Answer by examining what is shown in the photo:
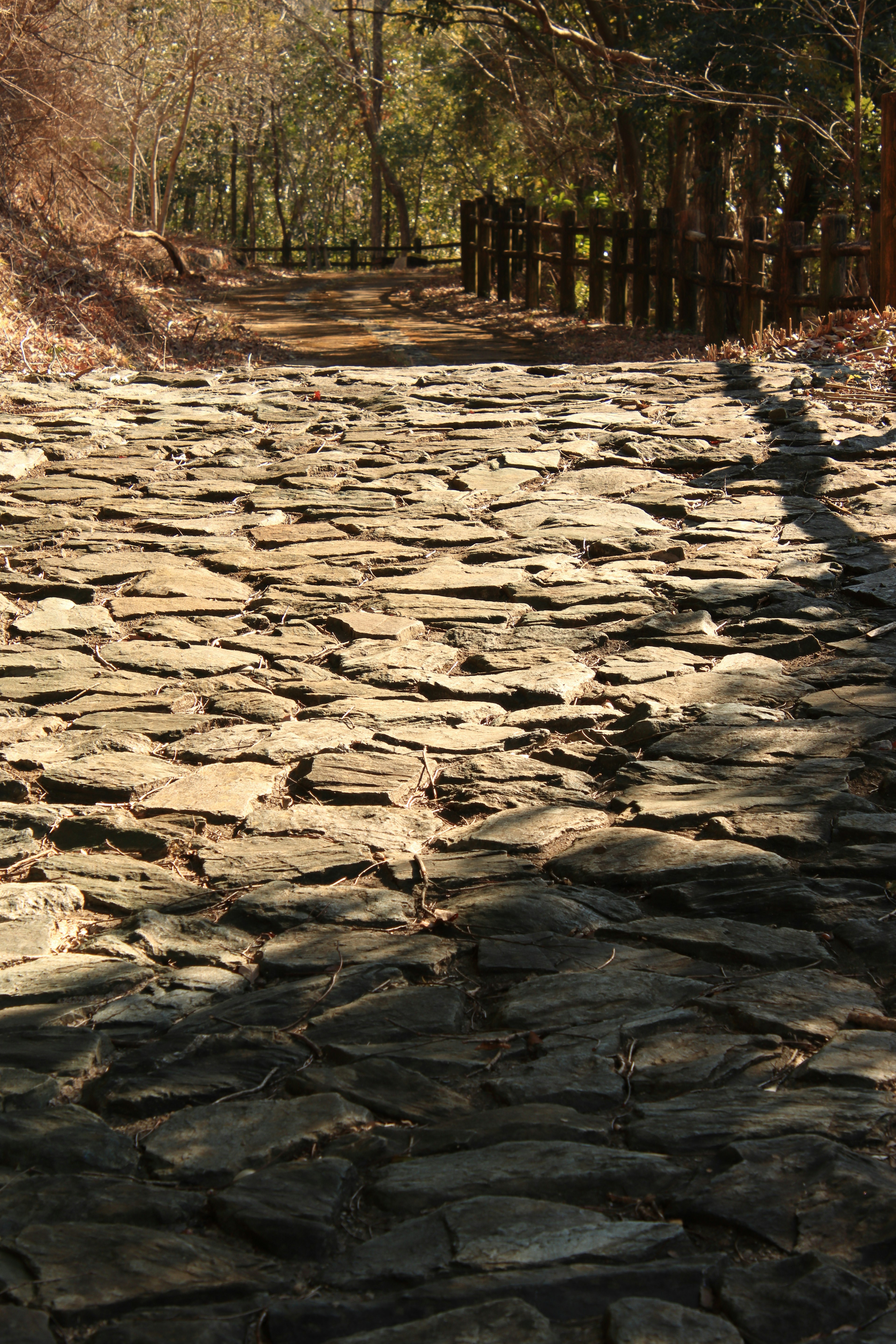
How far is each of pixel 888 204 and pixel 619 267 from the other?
17.0 feet

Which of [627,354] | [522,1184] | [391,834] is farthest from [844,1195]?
[627,354]

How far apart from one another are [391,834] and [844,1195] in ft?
4.87

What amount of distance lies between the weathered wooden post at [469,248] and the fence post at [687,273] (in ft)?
23.9

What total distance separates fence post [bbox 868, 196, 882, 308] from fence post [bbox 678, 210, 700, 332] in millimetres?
3323

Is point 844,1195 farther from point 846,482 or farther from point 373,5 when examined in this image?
point 373,5

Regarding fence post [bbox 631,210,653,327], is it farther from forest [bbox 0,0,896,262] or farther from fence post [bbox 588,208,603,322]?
fence post [bbox 588,208,603,322]

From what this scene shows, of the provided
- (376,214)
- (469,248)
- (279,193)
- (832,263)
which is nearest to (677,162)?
(469,248)

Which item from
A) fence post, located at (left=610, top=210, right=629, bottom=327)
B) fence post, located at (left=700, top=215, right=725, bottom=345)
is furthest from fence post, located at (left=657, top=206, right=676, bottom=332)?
fence post, located at (left=700, top=215, right=725, bottom=345)

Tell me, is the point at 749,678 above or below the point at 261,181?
below

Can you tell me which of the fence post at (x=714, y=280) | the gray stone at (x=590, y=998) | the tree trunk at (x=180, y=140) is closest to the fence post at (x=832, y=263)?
the fence post at (x=714, y=280)

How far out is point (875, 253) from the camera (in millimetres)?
9242

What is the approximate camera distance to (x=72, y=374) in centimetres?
898

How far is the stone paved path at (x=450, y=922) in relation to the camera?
1567 millimetres

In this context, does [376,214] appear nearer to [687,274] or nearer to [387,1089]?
[687,274]
